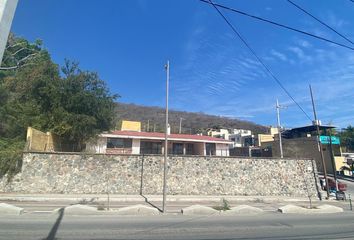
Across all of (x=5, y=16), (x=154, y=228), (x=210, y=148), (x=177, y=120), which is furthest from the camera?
(x=177, y=120)

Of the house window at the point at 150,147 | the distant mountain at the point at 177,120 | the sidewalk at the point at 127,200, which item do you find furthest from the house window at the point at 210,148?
the distant mountain at the point at 177,120

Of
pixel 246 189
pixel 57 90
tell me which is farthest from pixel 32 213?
pixel 246 189

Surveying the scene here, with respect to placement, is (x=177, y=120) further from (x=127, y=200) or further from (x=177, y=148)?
(x=127, y=200)

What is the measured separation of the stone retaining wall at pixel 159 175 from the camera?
20.3m

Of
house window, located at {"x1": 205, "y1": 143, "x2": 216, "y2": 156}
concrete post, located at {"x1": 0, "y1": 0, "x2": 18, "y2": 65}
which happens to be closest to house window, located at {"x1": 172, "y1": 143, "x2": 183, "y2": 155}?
house window, located at {"x1": 205, "y1": 143, "x2": 216, "y2": 156}

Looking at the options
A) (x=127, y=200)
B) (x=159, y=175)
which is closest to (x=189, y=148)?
(x=159, y=175)

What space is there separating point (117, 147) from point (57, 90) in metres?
12.9

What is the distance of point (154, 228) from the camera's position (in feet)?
33.0

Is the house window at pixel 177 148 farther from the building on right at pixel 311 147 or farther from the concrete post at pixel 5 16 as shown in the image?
the concrete post at pixel 5 16

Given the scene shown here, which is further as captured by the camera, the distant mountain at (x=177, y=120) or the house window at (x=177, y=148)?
the distant mountain at (x=177, y=120)

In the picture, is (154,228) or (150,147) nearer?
(154,228)

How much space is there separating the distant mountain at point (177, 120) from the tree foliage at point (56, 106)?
3961 cm

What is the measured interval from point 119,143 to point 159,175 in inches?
571

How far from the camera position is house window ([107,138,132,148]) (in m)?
35.3
